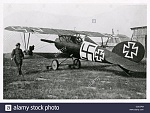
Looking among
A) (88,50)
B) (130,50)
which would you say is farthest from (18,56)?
(130,50)

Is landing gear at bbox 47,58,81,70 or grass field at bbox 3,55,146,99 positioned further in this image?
landing gear at bbox 47,58,81,70

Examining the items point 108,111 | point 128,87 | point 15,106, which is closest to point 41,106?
point 15,106

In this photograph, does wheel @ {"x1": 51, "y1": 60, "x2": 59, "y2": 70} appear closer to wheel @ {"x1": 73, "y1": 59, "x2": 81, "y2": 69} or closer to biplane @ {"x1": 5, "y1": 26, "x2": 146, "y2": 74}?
biplane @ {"x1": 5, "y1": 26, "x2": 146, "y2": 74}

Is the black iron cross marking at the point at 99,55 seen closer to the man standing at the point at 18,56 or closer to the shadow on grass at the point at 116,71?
the shadow on grass at the point at 116,71

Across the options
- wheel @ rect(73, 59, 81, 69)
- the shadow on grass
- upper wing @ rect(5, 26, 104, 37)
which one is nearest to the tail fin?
the shadow on grass

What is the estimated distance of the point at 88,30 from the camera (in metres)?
3.96

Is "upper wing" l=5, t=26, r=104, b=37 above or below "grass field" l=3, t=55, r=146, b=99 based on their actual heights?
above

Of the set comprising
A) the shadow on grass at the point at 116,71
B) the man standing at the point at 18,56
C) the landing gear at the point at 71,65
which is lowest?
the shadow on grass at the point at 116,71

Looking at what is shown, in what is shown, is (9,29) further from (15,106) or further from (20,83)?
(15,106)

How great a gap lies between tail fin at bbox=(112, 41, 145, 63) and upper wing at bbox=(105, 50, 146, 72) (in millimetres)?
43

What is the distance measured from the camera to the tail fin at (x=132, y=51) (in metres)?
3.83

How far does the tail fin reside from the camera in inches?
151

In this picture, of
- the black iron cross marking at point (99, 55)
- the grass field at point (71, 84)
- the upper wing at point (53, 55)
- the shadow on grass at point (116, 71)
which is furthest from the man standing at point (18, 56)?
the black iron cross marking at point (99, 55)

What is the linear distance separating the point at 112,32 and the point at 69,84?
0.82 meters
